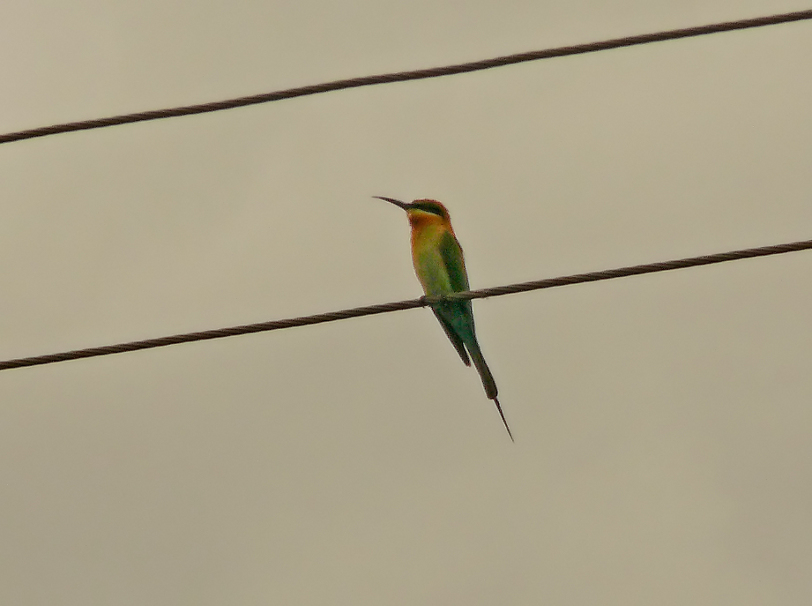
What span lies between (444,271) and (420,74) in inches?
111

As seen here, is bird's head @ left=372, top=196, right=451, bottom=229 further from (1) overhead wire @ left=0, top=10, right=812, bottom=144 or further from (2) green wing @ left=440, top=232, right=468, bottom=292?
(1) overhead wire @ left=0, top=10, right=812, bottom=144

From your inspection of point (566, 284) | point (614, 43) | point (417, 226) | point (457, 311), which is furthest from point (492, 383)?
point (614, 43)

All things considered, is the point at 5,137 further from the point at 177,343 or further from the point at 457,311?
the point at 457,311

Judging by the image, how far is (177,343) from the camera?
3166mm

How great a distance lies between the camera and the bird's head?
621 cm

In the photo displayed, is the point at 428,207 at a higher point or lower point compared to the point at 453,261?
higher

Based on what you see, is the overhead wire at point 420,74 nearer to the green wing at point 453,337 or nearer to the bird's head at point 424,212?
the green wing at point 453,337

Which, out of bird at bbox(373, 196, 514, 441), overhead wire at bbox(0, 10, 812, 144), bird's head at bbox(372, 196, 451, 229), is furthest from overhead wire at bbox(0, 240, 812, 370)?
bird's head at bbox(372, 196, 451, 229)

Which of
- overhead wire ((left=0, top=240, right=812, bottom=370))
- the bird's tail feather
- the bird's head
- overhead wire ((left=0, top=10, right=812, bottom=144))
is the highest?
overhead wire ((left=0, top=10, right=812, bottom=144))

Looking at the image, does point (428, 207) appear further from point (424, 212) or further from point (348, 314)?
point (348, 314)

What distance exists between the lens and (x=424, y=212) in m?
6.27

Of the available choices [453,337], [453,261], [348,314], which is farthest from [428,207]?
[348,314]

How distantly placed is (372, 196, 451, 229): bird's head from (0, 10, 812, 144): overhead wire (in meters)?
3.06

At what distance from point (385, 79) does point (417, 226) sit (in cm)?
308
